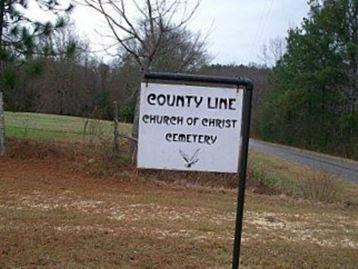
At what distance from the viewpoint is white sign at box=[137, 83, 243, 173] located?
15.3 feet

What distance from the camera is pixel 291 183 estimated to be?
18.6 m

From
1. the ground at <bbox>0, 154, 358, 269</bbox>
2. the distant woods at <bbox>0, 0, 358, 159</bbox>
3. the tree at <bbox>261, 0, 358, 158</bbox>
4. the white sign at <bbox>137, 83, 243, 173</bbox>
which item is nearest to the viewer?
the white sign at <bbox>137, 83, 243, 173</bbox>

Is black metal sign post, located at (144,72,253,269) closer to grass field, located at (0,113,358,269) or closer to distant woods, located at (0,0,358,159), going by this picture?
grass field, located at (0,113,358,269)

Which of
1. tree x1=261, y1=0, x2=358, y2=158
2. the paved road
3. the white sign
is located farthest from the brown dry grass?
tree x1=261, y1=0, x2=358, y2=158

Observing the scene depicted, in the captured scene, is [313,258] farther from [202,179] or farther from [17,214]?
[202,179]

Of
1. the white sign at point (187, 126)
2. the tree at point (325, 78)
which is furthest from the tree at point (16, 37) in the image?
the tree at point (325, 78)

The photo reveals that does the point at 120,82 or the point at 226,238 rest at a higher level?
the point at 120,82

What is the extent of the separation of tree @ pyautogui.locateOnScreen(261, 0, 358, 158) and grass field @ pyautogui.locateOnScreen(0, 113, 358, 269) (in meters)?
29.8

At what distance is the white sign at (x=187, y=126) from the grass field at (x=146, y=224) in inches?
66.0

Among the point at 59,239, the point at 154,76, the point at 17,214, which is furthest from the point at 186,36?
the point at 154,76

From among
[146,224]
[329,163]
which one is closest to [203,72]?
[329,163]

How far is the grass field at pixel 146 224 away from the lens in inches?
248

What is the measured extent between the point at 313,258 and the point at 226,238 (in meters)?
1.21

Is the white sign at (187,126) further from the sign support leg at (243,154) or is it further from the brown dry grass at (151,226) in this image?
the brown dry grass at (151,226)
